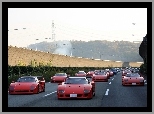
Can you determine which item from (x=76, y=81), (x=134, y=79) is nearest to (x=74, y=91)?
(x=76, y=81)

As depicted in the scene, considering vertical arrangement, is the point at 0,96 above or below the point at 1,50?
below

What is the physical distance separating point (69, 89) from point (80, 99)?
2.64ft

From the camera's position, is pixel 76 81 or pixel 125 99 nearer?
pixel 125 99

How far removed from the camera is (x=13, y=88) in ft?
85.0

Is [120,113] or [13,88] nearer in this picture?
[120,113]

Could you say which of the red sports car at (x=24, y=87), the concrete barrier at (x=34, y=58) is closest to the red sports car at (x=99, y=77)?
the red sports car at (x=24, y=87)

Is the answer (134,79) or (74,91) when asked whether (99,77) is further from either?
(74,91)

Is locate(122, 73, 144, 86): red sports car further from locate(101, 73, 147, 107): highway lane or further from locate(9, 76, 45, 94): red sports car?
locate(9, 76, 45, 94): red sports car

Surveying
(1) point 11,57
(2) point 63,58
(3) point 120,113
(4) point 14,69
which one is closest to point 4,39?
(3) point 120,113

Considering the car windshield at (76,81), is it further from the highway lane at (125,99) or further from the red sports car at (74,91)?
the highway lane at (125,99)

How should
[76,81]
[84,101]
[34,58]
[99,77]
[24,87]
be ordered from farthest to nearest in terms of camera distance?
[34,58]
[99,77]
[24,87]
[76,81]
[84,101]

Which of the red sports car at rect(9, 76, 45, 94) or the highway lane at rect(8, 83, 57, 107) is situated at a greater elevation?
the red sports car at rect(9, 76, 45, 94)

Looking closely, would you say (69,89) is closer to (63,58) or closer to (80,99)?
(80,99)

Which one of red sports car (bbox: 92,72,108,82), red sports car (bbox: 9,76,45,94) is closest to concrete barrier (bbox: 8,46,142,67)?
red sports car (bbox: 92,72,108,82)
